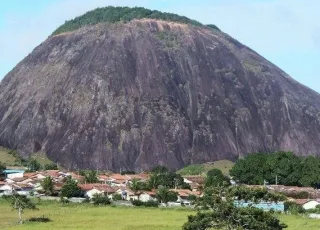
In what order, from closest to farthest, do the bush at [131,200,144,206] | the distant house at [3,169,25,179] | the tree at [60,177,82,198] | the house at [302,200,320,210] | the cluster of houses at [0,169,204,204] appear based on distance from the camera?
1. the bush at [131,200,144,206]
2. the tree at [60,177,82,198]
3. the house at [302,200,320,210]
4. the cluster of houses at [0,169,204,204]
5. the distant house at [3,169,25,179]

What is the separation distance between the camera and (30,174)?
111750mm

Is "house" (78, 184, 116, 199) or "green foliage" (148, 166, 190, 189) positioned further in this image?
"green foliage" (148, 166, 190, 189)

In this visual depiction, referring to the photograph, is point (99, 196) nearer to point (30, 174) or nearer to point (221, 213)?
point (30, 174)

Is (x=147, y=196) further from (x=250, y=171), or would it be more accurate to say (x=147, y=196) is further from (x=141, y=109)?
(x=141, y=109)

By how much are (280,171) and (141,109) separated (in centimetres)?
6300

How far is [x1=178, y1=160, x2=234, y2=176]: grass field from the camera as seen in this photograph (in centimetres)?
14319

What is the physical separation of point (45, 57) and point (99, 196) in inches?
4698

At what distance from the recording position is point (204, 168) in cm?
14912

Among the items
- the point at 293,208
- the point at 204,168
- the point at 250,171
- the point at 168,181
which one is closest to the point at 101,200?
the point at 293,208

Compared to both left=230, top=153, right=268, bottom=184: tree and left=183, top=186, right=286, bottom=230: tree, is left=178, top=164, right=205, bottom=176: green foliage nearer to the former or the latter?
left=230, top=153, right=268, bottom=184: tree

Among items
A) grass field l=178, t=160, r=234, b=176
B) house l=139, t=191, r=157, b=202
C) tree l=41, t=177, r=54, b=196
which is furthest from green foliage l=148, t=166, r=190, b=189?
grass field l=178, t=160, r=234, b=176

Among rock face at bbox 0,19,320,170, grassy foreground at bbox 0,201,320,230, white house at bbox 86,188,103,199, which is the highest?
rock face at bbox 0,19,320,170

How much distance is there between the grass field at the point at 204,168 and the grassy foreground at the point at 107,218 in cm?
6021

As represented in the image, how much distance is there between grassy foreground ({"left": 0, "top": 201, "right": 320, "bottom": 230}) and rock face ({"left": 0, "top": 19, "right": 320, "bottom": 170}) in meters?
82.2
